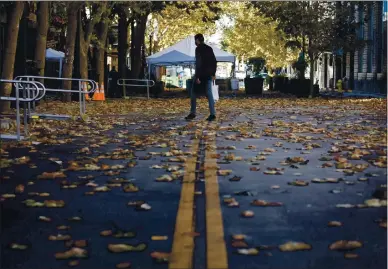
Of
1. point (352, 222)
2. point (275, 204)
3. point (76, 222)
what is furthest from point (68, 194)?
point (352, 222)

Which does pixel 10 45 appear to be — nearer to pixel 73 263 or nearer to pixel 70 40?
pixel 70 40

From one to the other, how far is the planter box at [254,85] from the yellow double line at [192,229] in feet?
120

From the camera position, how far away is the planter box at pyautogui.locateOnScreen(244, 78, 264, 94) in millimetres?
45250

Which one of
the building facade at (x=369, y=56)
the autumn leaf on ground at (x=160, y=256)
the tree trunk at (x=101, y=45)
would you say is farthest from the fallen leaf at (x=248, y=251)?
the building facade at (x=369, y=56)

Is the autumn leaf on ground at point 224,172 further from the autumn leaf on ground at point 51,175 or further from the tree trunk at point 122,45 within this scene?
the tree trunk at point 122,45

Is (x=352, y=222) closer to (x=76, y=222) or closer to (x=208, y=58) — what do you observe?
(x=76, y=222)

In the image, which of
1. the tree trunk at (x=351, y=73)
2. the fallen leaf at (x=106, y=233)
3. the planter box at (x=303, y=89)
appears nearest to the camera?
the fallen leaf at (x=106, y=233)

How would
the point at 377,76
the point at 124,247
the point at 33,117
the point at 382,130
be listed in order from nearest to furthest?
the point at 124,247
the point at 382,130
the point at 33,117
the point at 377,76

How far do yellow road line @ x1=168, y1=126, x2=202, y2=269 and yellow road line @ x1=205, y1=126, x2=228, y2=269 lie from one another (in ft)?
0.42

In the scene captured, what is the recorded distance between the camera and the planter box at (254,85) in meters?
45.2

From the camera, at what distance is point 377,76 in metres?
41.2

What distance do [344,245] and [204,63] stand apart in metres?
11.8

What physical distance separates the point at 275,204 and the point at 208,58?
10.2 m

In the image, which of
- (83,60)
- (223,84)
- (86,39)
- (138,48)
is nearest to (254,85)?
(138,48)
